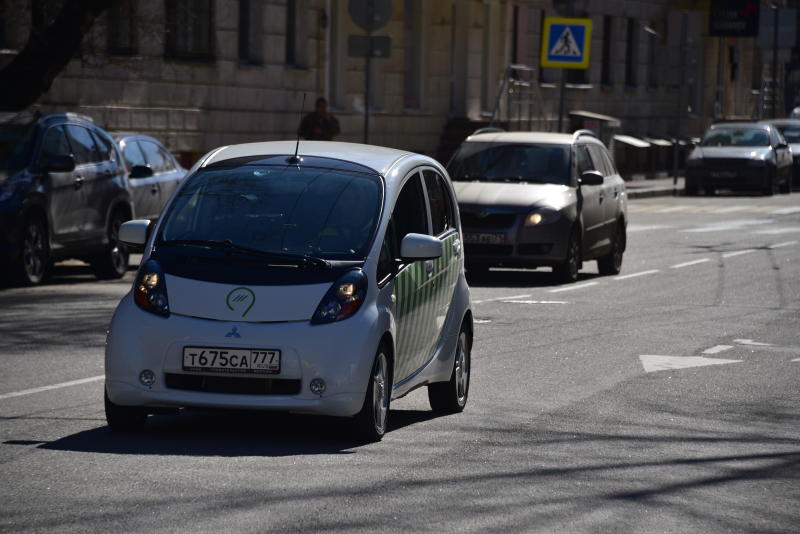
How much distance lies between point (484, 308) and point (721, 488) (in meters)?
A: 8.94

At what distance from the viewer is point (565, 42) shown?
106 feet

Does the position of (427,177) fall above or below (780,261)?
above

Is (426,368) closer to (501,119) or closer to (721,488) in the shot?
(721,488)

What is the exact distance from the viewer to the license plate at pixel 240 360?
28.1 feet

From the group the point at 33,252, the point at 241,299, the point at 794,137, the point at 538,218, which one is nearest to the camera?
the point at 241,299

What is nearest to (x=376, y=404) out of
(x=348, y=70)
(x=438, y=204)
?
(x=438, y=204)

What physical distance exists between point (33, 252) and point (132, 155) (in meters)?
3.68

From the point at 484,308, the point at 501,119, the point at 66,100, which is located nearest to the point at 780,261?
the point at 484,308

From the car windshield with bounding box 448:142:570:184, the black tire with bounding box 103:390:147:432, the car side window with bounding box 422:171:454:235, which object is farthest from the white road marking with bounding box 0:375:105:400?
the car windshield with bounding box 448:142:570:184

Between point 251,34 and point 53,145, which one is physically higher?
point 251,34

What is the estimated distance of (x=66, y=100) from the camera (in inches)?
1066

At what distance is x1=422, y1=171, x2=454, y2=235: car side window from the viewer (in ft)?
33.6

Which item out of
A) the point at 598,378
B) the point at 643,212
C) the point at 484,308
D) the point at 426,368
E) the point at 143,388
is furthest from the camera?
the point at 643,212

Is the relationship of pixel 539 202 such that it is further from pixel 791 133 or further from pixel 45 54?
pixel 791 133
